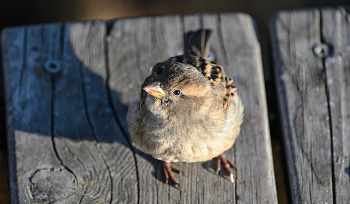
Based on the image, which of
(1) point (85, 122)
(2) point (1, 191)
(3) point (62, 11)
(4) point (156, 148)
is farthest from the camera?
(3) point (62, 11)

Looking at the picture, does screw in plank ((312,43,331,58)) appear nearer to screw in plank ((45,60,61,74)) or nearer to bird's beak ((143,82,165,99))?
bird's beak ((143,82,165,99))

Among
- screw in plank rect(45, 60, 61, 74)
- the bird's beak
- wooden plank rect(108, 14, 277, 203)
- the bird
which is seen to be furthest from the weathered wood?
screw in plank rect(45, 60, 61, 74)

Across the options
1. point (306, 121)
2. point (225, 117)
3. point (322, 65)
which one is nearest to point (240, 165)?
point (225, 117)

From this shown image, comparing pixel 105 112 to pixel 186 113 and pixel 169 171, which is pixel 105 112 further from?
A: pixel 186 113

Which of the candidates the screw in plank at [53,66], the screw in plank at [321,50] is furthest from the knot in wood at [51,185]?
the screw in plank at [321,50]

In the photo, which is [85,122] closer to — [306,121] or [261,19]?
[306,121]

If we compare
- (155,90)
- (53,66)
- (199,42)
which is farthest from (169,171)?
(53,66)

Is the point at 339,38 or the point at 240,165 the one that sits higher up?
the point at 339,38

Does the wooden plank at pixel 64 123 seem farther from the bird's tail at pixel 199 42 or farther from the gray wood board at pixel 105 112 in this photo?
the bird's tail at pixel 199 42
